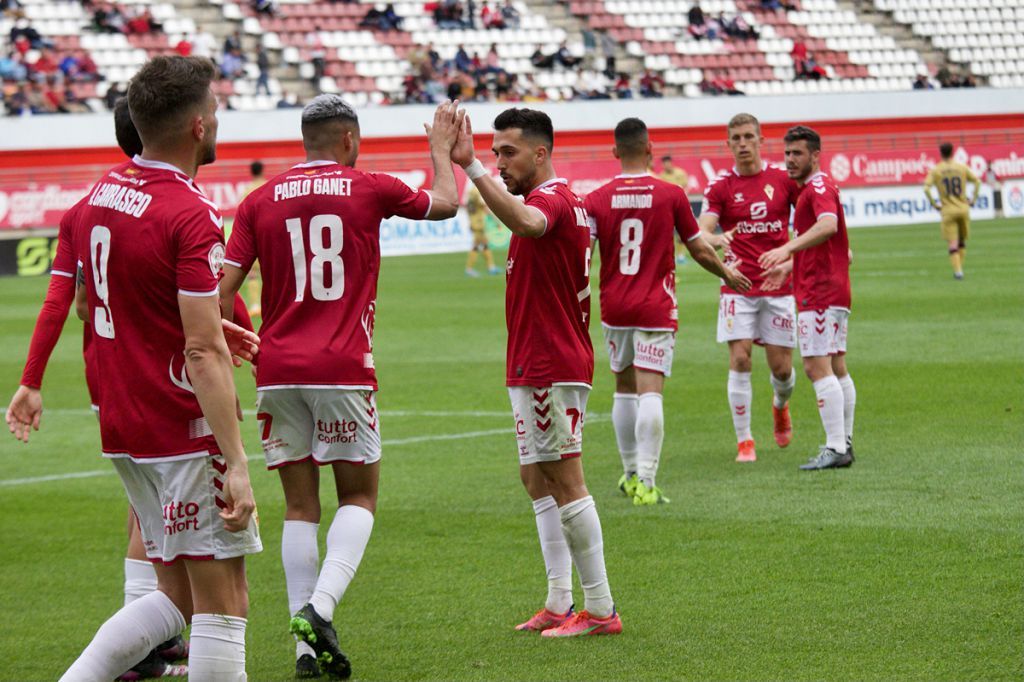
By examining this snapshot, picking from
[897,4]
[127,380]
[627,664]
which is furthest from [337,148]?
[897,4]

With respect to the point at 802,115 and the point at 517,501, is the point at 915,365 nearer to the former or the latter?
the point at 517,501

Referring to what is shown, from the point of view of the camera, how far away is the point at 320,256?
5.78m

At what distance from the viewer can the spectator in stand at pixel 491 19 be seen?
44.2 metres

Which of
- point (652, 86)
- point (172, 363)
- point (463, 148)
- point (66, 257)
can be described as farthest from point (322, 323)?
point (652, 86)

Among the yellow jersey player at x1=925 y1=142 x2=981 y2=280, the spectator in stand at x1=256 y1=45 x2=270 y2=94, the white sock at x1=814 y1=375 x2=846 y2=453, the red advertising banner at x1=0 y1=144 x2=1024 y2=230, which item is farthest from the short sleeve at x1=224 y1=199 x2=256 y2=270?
the spectator in stand at x1=256 y1=45 x2=270 y2=94

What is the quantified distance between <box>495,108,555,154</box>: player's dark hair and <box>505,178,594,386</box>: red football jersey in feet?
0.77

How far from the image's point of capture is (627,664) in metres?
5.75

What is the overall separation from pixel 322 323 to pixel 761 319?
5.71m

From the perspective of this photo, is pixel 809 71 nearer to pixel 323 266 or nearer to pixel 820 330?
pixel 820 330

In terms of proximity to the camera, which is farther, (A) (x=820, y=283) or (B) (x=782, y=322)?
(B) (x=782, y=322)

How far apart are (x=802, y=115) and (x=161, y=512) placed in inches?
1580

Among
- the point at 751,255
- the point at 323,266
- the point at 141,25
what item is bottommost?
the point at 751,255

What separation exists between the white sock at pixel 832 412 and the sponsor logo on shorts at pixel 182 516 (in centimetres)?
643

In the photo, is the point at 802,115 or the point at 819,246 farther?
the point at 802,115
